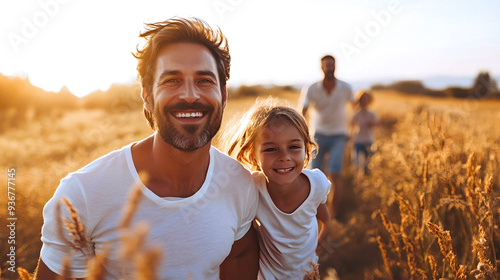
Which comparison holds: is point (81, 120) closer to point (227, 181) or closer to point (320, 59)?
point (320, 59)

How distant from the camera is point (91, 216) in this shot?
188cm

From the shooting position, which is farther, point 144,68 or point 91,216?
point 144,68

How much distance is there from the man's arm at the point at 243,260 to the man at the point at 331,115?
325cm

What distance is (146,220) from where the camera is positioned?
1.93 m

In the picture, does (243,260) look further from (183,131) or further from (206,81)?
(206,81)

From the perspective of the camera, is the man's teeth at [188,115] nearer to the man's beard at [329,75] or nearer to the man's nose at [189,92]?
the man's nose at [189,92]

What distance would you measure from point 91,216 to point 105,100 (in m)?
16.6

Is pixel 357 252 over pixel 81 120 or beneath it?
beneath

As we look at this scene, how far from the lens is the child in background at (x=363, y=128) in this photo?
290 inches

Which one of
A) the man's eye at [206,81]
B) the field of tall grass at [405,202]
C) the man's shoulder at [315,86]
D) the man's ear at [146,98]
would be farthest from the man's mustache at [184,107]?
the man's shoulder at [315,86]

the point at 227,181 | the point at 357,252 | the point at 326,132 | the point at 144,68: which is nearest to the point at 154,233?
the point at 227,181

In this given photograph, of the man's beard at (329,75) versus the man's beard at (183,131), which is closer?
the man's beard at (183,131)

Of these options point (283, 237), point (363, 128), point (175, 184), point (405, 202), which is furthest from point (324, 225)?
point (363, 128)

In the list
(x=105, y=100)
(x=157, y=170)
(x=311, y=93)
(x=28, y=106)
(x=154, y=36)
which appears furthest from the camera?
(x=105, y=100)
